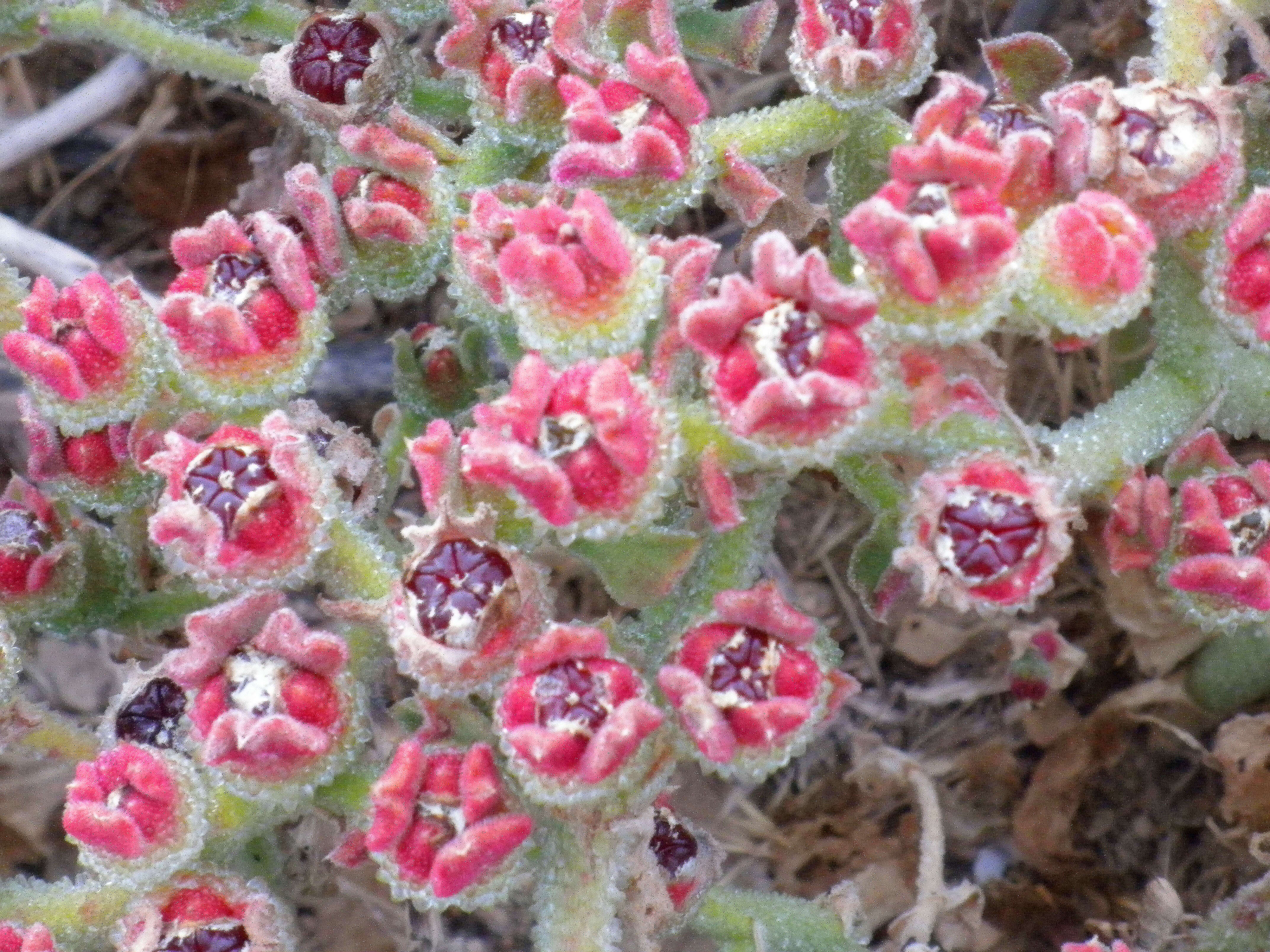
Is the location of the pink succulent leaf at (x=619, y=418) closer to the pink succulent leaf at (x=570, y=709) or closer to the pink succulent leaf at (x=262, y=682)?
the pink succulent leaf at (x=570, y=709)

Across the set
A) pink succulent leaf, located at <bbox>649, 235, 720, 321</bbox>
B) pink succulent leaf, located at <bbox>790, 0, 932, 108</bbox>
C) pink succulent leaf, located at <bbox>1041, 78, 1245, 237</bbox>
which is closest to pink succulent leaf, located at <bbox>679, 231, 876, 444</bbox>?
pink succulent leaf, located at <bbox>649, 235, 720, 321</bbox>

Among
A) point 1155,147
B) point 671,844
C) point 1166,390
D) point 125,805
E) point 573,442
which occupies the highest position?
point 1155,147

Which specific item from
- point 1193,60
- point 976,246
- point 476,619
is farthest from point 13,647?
point 1193,60

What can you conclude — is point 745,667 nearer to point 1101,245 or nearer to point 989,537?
point 989,537

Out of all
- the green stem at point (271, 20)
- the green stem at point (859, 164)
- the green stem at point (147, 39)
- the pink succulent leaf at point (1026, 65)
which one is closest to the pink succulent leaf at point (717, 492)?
the green stem at point (859, 164)

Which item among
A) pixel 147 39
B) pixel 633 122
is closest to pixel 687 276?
pixel 633 122

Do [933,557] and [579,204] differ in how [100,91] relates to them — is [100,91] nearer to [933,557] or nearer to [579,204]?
[579,204]
